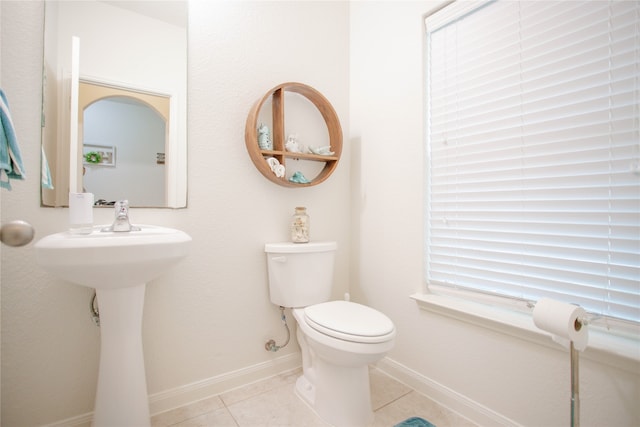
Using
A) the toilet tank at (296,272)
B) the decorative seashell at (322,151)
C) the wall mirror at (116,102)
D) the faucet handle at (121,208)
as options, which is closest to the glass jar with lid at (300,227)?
the toilet tank at (296,272)

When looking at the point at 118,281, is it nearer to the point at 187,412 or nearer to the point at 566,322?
the point at 187,412

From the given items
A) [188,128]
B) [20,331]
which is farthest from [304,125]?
[20,331]

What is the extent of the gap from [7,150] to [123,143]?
48cm

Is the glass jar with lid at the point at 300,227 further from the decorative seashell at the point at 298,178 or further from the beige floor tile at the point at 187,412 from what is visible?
the beige floor tile at the point at 187,412

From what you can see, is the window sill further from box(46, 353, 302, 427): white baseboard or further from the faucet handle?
the faucet handle

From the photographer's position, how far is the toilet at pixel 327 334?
1.12m

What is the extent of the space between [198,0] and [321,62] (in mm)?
748

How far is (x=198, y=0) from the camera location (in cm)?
141

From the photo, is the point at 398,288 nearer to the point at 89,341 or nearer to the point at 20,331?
the point at 89,341

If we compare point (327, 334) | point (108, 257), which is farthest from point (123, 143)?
point (327, 334)

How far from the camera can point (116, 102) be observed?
1.25 m

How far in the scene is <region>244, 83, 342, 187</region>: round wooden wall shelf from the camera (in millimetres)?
1489

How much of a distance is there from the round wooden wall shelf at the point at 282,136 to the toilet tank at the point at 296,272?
369 millimetres

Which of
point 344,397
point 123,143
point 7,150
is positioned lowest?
point 344,397
